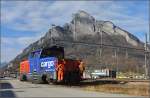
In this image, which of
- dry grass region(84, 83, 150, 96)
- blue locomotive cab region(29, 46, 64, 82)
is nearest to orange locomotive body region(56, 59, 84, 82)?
blue locomotive cab region(29, 46, 64, 82)

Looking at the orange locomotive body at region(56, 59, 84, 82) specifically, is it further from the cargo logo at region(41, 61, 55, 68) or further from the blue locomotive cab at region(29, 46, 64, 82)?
the cargo logo at region(41, 61, 55, 68)

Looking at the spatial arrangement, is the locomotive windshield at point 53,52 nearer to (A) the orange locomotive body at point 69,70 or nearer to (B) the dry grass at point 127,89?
(A) the orange locomotive body at point 69,70

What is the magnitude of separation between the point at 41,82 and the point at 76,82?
489cm

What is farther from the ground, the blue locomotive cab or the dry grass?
the blue locomotive cab

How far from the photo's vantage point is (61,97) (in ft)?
74.8

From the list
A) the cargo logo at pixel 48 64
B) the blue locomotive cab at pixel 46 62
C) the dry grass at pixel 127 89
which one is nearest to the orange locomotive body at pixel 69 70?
the blue locomotive cab at pixel 46 62

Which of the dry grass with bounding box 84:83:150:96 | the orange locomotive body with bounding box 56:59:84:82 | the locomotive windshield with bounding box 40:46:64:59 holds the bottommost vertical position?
the dry grass with bounding box 84:83:150:96

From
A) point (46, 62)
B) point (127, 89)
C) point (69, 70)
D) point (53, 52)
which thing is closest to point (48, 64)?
point (46, 62)

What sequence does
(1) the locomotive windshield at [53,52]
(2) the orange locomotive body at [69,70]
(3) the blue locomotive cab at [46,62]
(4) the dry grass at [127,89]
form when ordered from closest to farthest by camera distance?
(4) the dry grass at [127,89], (2) the orange locomotive body at [69,70], (3) the blue locomotive cab at [46,62], (1) the locomotive windshield at [53,52]

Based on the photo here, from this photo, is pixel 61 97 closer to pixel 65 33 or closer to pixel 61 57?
pixel 61 57

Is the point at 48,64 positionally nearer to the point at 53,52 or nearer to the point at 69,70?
the point at 53,52

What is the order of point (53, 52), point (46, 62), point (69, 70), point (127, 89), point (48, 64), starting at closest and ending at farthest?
point (127, 89) < point (69, 70) < point (48, 64) < point (46, 62) < point (53, 52)

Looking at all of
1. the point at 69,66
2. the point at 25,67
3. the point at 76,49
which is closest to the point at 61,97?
the point at 69,66

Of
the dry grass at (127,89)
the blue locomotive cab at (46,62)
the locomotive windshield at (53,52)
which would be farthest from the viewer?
the locomotive windshield at (53,52)
